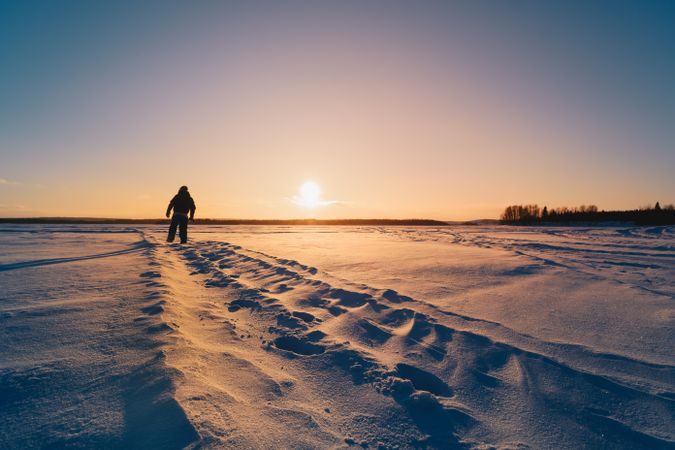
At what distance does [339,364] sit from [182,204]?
9.85 m

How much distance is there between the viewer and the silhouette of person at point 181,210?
32.9 ft

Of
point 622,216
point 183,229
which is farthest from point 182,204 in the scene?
point 622,216

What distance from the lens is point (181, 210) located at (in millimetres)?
10219

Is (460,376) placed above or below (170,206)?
below

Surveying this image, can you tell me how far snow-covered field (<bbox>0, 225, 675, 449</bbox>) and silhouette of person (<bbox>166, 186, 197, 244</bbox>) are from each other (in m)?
6.26

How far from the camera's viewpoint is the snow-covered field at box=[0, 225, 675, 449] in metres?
1.34

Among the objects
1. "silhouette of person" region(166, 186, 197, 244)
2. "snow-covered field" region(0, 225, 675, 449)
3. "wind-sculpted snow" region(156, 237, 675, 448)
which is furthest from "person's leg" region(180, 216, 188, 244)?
"wind-sculpted snow" region(156, 237, 675, 448)

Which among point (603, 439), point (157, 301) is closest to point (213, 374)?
point (157, 301)

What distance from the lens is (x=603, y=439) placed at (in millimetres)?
1321

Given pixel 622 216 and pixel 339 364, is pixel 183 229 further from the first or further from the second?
pixel 622 216

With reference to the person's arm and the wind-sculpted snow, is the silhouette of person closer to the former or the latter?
the person's arm

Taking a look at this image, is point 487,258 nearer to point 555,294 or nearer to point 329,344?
point 555,294

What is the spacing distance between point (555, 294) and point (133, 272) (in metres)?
5.40

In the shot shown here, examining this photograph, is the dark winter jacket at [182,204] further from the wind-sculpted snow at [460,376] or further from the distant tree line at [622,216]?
the distant tree line at [622,216]
